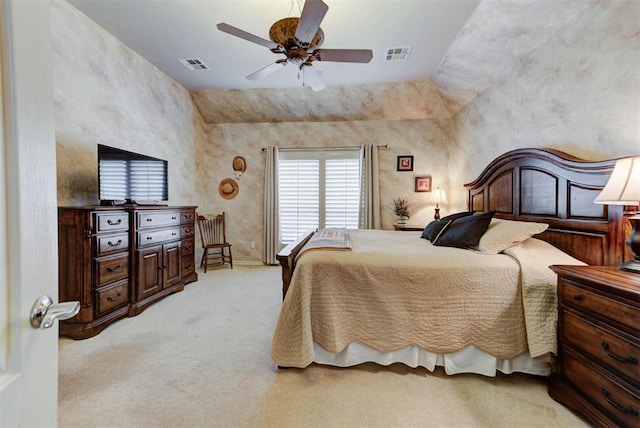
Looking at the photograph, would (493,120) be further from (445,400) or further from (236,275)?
(236,275)

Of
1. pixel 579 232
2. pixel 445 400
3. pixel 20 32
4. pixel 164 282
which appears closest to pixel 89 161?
pixel 164 282

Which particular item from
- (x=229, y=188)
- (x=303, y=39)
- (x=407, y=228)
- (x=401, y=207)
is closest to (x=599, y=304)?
(x=303, y=39)

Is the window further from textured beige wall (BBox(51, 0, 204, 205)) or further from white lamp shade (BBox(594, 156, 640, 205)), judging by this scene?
white lamp shade (BBox(594, 156, 640, 205))

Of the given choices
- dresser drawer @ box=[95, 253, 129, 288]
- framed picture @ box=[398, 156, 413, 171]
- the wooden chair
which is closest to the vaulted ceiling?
framed picture @ box=[398, 156, 413, 171]

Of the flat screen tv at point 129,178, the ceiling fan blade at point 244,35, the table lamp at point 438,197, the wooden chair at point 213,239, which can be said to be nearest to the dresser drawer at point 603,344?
the ceiling fan blade at point 244,35

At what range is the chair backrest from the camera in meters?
4.74

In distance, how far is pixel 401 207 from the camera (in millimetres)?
4805

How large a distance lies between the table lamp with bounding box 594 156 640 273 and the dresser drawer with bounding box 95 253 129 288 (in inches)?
147

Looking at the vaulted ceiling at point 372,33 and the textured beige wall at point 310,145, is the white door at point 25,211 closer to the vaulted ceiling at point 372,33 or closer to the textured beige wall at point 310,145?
the vaulted ceiling at point 372,33

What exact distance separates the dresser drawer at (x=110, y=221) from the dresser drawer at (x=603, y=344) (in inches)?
140

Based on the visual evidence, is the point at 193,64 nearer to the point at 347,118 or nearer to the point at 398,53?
the point at 347,118

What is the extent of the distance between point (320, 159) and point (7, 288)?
186 inches

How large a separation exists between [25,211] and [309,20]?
6.31 ft

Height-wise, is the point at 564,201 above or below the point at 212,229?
above
